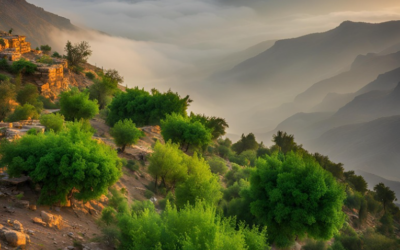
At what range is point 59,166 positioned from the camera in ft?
62.5

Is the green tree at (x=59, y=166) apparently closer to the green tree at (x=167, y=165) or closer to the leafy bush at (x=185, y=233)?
the leafy bush at (x=185, y=233)

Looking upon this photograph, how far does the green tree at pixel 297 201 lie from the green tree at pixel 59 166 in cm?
1271

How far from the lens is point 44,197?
19.3 m

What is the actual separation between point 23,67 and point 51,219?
141 ft

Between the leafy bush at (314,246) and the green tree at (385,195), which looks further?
the green tree at (385,195)

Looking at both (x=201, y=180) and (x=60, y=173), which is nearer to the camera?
(x=60, y=173)

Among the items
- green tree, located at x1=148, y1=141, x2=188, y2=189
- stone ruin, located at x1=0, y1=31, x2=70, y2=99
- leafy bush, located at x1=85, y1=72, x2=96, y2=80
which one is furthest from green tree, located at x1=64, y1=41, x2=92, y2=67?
green tree, located at x1=148, y1=141, x2=188, y2=189

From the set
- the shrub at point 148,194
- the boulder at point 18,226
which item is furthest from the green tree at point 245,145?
the boulder at point 18,226

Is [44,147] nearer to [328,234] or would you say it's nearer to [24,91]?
[328,234]

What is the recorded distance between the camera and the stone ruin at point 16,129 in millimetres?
23862

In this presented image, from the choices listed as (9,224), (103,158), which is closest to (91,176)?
(103,158)

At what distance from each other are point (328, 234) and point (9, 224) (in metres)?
21.6

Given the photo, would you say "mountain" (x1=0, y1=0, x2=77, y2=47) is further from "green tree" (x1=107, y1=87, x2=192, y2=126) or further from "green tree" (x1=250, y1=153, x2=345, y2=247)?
"green tree" (x1=250, y1=153, x2=345, y2=247)

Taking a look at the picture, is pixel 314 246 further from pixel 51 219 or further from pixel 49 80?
pixel 49 80
